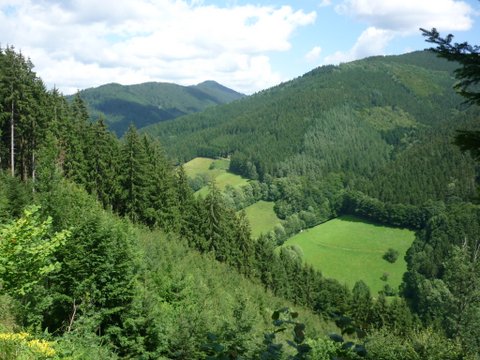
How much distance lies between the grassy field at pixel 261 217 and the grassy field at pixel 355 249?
1515cm

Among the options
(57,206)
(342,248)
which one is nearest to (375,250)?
(342,248)

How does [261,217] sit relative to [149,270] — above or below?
below

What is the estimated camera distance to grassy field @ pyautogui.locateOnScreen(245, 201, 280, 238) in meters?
161

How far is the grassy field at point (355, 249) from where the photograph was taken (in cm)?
11962

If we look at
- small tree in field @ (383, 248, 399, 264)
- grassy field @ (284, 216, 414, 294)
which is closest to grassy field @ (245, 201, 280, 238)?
grassy field @ (284, 216, 414, 294)

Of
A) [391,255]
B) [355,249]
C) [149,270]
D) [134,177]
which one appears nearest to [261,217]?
[355,249]

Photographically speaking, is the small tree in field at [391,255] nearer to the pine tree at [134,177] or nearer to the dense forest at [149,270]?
the dense forest at [149,270]

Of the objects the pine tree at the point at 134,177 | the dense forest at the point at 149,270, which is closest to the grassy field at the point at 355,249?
the dense forest at the point at 149,270

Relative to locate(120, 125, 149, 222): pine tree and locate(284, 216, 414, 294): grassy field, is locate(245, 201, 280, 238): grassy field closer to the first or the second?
locate(284, 216, 414, 294): grassy field

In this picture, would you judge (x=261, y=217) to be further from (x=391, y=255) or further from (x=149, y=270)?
(x=149, y=270)

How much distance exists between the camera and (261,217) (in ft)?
560

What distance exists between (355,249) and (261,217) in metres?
48.2

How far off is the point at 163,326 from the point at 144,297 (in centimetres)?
203

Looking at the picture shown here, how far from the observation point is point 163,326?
22547 mm
